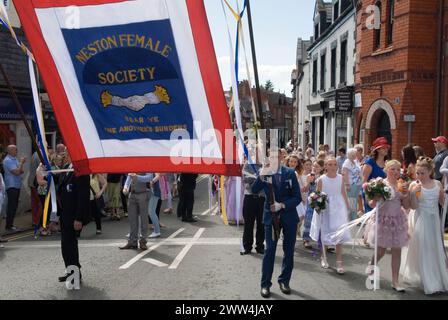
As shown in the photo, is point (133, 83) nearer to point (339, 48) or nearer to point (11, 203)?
point (11, 203)

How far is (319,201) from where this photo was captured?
755cm

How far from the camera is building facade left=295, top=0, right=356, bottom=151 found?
22.2 meters

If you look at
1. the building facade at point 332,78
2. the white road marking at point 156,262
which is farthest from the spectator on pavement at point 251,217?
the building facade at point 332,78

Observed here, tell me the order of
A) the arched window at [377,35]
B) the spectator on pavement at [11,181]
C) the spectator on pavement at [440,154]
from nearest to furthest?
the spectator on pavement at [440,154]
the spectator on pavement at [11,181]
the arched window at [377,35]

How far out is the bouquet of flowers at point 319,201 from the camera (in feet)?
24.7

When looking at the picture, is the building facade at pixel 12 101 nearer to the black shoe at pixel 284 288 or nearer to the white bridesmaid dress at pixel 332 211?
the white bridesmaid dress at pixel 332 211

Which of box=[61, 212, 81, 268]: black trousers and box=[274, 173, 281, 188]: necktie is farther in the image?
box=[61, 212, 81, 268]: black trousers

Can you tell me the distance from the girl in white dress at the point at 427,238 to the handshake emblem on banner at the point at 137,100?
3505 millimetres

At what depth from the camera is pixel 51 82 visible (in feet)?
16.5

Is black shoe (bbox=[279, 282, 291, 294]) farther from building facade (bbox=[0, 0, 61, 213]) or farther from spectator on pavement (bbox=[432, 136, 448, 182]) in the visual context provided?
building facade (bbox=[0, 0, 61, 213])

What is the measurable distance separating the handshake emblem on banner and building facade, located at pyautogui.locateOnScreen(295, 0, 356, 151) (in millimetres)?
13322

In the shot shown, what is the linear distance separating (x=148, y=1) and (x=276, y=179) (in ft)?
9.08

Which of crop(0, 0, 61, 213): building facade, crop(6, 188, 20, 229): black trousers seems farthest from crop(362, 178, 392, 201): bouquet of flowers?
crop(0, 0, 61, 213): building facade
